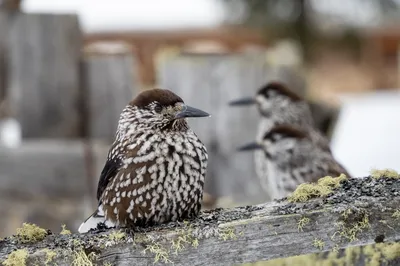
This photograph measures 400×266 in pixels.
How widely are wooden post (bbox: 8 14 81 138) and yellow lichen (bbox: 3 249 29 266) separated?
3131 mm

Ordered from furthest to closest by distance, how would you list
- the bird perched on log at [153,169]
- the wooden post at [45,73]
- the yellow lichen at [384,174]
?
the wooden post at [45,73] → the bird perched on log at [153,169] → the yellow lichen at [384,174]

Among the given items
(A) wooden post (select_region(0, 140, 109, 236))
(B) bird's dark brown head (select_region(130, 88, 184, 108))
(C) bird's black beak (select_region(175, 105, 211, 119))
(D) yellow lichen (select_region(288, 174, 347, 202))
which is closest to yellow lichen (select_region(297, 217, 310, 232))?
(D) yellow lichen (select_region(288, 174, 347, 202))

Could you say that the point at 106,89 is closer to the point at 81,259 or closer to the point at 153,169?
the point at 153,169

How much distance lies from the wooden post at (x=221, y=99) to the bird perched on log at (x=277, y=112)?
109 millimetres

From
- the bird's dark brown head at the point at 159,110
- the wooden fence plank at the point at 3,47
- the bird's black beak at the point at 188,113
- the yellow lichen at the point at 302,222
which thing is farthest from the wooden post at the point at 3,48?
the yellow lichen at the point at 302,222

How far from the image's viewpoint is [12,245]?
7.96 ft

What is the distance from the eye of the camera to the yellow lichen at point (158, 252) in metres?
2.37

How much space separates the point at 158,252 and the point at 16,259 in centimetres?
41

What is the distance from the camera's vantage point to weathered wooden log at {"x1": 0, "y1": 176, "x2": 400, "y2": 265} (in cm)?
236

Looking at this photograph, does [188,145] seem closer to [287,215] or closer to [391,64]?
[287,215]

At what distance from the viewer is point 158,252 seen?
2385mm

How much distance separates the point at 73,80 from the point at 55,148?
52cm

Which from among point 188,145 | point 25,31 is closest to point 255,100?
point 25,31

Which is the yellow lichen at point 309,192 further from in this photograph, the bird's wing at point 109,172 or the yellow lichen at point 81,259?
the bird's wing at point 109,172
